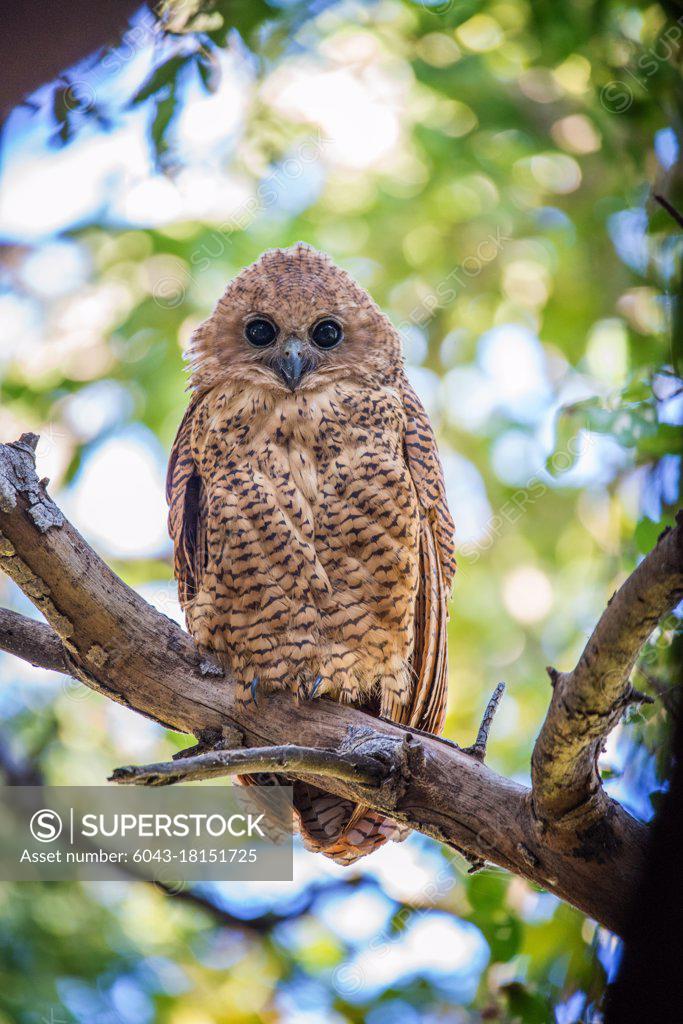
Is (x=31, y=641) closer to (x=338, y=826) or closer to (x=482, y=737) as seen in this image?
(x=338, y=826)

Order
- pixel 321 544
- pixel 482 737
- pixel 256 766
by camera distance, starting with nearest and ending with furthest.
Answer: pixel 256 766 < pixel 482 737 < pixel 321 544

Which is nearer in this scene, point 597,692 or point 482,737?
point 597,692

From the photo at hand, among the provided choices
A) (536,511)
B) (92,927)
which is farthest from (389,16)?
(92,927)

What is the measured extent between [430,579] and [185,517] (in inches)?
41.8

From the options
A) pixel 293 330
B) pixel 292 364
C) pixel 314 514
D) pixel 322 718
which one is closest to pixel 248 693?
pixel 322 718

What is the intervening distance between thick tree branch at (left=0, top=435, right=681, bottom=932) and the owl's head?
1.34 meters

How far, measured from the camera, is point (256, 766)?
91.5 inches

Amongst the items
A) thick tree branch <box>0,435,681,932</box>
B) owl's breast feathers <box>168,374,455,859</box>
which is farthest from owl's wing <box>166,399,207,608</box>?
thick tree branch <box>0,435,681,932</box>

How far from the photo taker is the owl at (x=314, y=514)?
11.6 feet

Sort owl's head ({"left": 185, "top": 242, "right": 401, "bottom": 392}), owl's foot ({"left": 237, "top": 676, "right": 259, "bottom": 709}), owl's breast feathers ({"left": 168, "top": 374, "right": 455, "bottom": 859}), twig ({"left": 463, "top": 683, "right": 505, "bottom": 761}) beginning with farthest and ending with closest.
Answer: owl's head ({"left": 185, "top": 242, "right": 401, "bottom": 392}) → owl's breast feathers ({"left": 168, "top": 374, "right": 455, "bottom": 859}) → owl's foot ({"left": 237, "top": 676, "right": 259, "bottom": 709}) → twig ({"left": 463, "top": 683, "right": 505, "bottom": 761})

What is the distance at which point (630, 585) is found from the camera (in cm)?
203

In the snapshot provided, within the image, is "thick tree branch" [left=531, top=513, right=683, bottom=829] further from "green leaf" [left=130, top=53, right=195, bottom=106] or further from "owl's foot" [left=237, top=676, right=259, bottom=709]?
"green leaf" [left=130, top=53, right=195, bottom=106]

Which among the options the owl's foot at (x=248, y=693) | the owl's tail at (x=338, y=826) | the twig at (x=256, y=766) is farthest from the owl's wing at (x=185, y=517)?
the twig at (x=256, y=766)

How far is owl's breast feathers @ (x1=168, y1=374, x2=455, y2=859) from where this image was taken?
3512 millimetres
